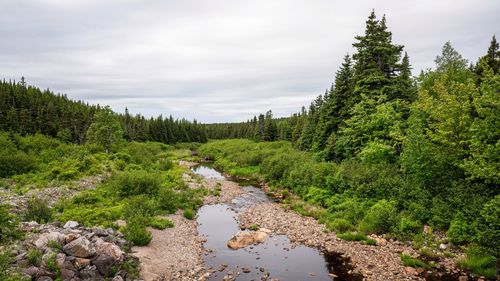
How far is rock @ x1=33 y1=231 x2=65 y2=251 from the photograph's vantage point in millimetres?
14649

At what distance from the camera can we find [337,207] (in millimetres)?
27688

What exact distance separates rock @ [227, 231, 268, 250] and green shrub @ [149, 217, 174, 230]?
17.5 feet

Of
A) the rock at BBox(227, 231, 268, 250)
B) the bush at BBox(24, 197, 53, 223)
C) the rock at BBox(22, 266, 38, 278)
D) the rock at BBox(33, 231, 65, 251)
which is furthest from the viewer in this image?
the rock at BBox(227, 231, 268, 250)

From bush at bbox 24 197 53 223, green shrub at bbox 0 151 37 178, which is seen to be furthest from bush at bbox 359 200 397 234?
green shrub at bbox 0 151 37 178

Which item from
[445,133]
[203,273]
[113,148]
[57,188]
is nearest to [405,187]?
[445,133]

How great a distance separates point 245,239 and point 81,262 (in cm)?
1101

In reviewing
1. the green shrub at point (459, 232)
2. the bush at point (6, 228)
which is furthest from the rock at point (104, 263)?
the green shrub at point (459, 232)

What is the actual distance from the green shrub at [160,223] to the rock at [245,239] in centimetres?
535

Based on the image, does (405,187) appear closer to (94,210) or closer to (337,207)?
(337,207)

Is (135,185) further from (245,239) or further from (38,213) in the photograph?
(245,239)

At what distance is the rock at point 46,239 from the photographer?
14.6 m

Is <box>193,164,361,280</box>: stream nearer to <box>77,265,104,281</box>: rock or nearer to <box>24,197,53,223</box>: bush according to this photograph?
<box>77,265,104,281</box>: rock

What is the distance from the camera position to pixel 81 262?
14.6 metres

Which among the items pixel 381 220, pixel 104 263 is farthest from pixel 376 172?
pixel 104 263
